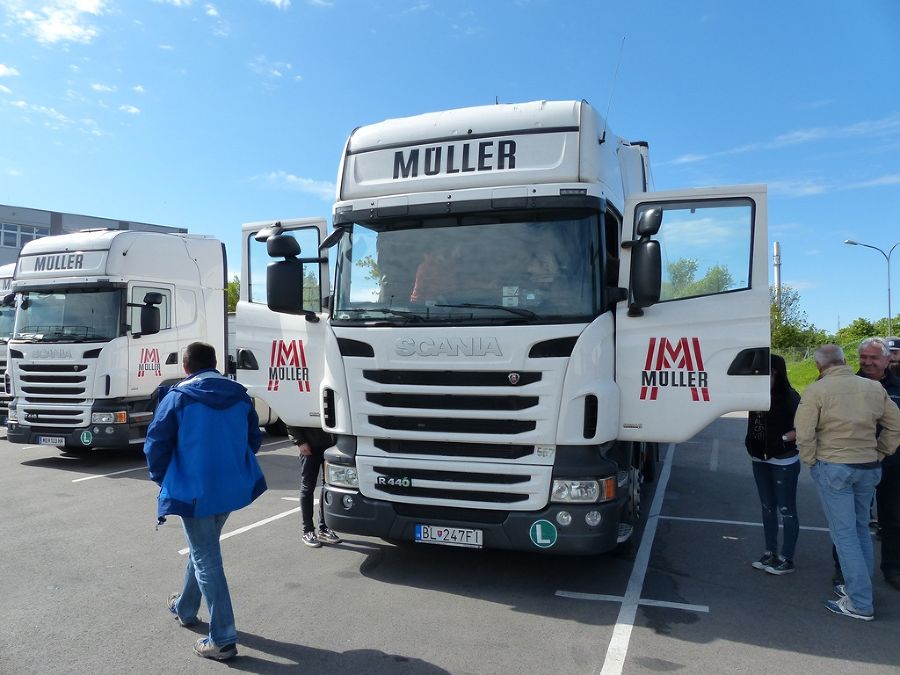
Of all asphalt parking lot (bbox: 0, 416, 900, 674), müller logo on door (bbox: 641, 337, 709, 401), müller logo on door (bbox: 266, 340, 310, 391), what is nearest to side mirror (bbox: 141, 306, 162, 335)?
asphalt parking lot (bbox: 0, 416, 900, 674)

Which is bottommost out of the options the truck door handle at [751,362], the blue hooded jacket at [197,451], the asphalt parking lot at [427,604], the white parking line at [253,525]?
the white parking line at [253,525]

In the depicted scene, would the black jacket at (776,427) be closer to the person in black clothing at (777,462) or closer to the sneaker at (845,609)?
the person in black clothing at (777,462)

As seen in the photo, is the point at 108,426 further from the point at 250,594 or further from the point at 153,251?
the point at 250,594

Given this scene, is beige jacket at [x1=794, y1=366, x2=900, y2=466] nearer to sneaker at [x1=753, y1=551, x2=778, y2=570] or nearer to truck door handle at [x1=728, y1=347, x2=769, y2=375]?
truck door handle at [x1=728, y1=347, x2=769, y2=375]

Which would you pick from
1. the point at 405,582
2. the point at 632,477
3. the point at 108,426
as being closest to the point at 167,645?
the point at 405,582

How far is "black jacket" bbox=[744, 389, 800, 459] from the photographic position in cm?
510

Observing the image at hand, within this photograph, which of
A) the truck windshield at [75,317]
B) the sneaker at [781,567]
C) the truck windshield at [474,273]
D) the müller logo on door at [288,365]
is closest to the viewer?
the truck windshield at [474,273]

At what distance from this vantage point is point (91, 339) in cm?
972

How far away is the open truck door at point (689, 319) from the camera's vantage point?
180 inches

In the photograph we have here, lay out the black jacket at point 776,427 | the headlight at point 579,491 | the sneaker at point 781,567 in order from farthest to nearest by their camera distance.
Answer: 1. the sneaker at point 781,567
2. the black jacket at point 776,427
3. the headlight at point 579,491

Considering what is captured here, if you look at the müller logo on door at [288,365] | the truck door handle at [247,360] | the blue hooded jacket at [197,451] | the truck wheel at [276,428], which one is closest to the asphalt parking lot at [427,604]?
the blue hooded jacket at [197,451]

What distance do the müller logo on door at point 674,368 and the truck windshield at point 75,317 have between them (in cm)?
800

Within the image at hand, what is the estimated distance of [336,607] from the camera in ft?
14.8

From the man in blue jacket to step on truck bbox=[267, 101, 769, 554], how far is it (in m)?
1.24
